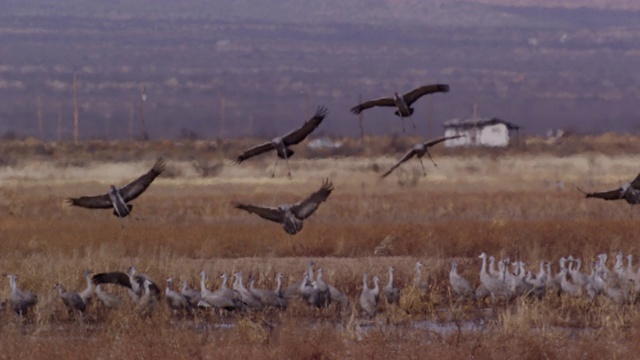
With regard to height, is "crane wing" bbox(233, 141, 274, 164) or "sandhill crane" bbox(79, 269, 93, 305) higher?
"crane wing" bbox(233, 141, 274, 164)

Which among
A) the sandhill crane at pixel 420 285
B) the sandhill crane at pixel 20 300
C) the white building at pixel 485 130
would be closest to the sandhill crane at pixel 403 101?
the sandhill crane at pixel 420 285

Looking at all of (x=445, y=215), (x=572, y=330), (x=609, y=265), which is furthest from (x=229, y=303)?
(x=445, y=215)

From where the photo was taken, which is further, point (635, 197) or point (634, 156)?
point (634, 156)

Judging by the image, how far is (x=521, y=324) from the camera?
18406mm

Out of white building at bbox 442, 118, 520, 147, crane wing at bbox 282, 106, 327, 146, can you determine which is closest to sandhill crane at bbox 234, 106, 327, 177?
crane wing at bbox 282, 106, 327, 146

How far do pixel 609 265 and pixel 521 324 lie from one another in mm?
8163

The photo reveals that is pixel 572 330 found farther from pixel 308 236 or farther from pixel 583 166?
pixel 583 166

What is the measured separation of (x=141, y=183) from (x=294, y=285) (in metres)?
2.46

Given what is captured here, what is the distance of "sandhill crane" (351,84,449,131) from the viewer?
21.1 metres

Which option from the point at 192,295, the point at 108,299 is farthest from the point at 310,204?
the point at 108,299

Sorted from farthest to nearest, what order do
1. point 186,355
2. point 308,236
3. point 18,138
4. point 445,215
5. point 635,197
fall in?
point 18,138
point 445,215
point 308,236
point 635,197
point 186,355

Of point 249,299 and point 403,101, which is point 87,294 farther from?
point 403,101

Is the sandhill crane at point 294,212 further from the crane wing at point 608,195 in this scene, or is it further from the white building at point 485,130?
the white building at point 485,130

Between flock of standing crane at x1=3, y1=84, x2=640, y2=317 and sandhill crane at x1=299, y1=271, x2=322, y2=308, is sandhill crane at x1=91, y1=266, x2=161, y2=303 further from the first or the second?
sandhill crane at x1=299, y1=271, x2=322, y2=308
